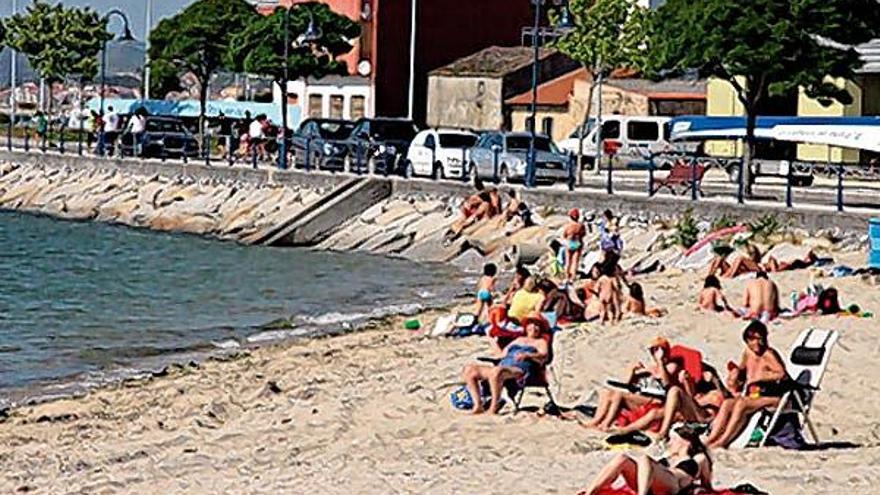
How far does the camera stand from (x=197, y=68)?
66.9m

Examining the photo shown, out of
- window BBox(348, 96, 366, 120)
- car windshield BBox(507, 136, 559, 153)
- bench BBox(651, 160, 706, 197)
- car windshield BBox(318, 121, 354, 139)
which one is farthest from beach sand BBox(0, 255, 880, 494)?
window BBox(348, 96, 366, 120)

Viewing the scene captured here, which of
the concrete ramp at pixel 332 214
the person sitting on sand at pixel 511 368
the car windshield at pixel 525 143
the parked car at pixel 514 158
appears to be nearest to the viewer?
the person sitting on sand at pixel 511 368

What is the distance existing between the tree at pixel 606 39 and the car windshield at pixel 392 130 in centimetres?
736

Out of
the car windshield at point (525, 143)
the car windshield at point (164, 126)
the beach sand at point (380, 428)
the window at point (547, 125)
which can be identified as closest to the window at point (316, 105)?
the window at point (547, 125)

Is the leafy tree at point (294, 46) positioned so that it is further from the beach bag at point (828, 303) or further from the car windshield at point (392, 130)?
the beach bag at point (828, 303)

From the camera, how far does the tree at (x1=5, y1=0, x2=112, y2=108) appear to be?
76.2 metres

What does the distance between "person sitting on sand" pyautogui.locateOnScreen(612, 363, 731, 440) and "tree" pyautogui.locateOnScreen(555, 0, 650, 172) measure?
3909 centimetres

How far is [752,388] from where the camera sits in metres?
13.8

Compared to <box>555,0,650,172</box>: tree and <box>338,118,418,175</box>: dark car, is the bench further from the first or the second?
<box>555,0,650,172</box>: tree

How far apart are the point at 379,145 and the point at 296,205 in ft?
8.09

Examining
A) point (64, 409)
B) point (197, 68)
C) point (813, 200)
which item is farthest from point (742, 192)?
point (197, 68)

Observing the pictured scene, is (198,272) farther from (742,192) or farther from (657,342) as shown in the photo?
(657,342)

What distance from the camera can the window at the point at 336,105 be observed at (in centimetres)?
7144

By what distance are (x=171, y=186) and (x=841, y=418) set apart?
37292 millimetres
